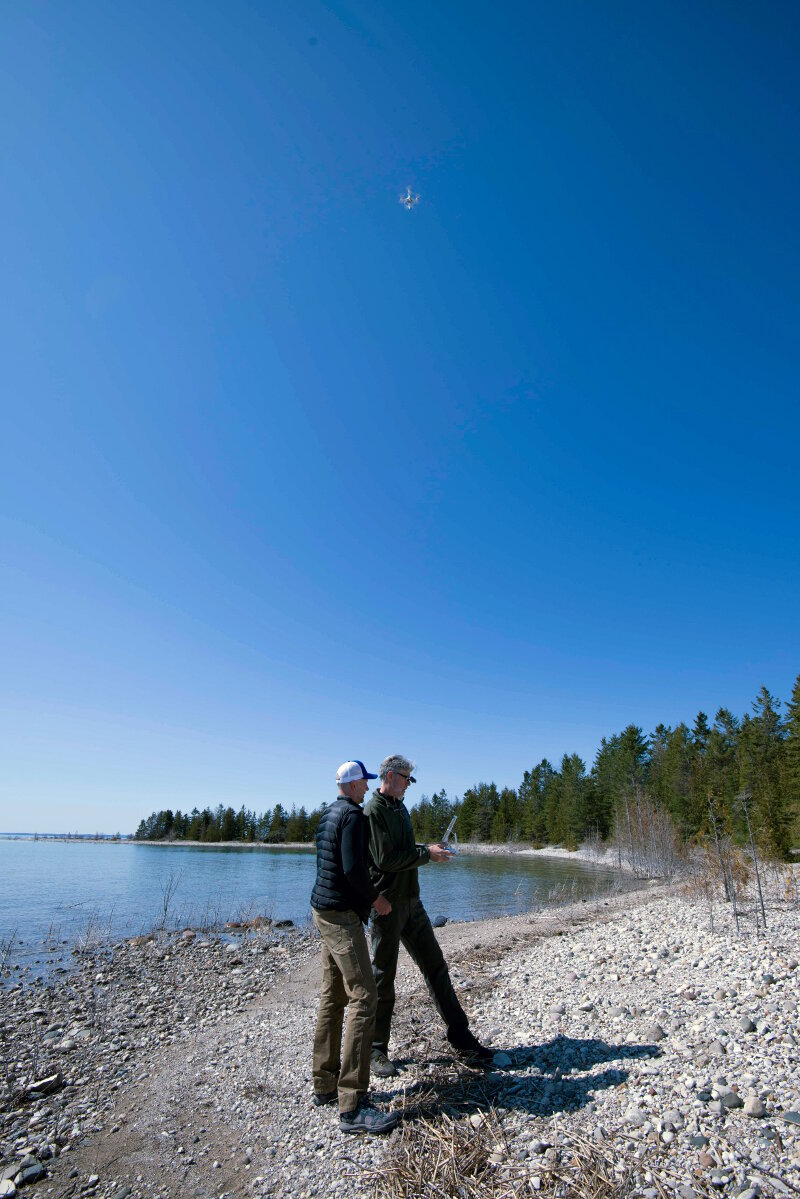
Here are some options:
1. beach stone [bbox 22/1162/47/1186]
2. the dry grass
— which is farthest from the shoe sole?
beach stone [bbox 22/1162/47/1186]

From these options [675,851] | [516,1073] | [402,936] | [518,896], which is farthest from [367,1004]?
[675,851]

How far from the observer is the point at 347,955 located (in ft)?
15.6

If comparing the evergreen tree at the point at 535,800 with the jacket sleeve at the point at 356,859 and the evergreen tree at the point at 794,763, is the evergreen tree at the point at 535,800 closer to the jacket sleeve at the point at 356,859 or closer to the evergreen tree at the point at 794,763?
the evergreen tree at the point at 794,763

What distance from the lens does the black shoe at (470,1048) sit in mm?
5512

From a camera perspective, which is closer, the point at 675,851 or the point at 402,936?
the point at 402,936

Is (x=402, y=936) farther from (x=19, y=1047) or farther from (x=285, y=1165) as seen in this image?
(x=19, y=1047)

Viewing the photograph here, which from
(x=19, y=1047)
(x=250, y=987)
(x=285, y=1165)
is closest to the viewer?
(x=285, y=1165)

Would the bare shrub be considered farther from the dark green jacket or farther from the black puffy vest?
the black puffy vest

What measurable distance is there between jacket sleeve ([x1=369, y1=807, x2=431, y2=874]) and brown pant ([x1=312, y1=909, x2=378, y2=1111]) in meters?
0.53

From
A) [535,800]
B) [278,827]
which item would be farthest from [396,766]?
[278,827]

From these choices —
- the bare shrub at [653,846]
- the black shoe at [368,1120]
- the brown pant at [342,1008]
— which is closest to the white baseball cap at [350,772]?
A: the brown pant at [342,1008]

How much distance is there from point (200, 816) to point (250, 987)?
135m

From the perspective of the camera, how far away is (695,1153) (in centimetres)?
359

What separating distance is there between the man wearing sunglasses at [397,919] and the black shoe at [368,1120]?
91 centimetres
